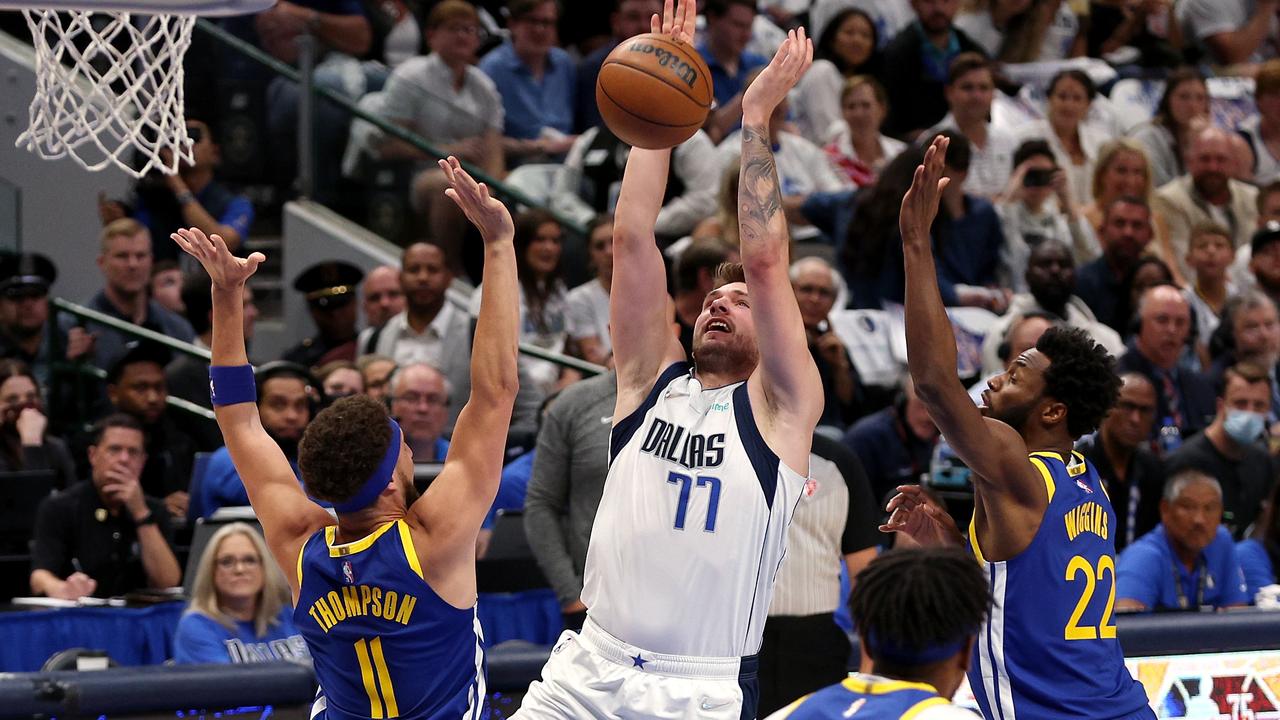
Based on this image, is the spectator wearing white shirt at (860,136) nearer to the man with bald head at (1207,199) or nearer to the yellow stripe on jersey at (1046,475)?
the man with bald head at (1207,199)

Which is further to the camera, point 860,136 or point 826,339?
point 860,136

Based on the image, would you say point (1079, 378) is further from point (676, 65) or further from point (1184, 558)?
point (1184, 558)

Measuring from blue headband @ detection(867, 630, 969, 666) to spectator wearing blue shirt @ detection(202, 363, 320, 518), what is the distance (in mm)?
4926

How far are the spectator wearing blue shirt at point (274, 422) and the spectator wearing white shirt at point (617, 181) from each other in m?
3.09

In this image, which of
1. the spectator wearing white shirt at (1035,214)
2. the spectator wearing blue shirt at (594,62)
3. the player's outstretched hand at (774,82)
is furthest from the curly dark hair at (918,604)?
the spectator wearing blue shirt at (594,62)

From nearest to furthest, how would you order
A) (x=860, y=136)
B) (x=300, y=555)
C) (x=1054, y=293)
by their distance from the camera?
(x=300, y=555), (x=1054, y=293), (x=860, y=136)

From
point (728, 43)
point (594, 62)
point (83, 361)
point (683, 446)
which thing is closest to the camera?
point (683, 446)

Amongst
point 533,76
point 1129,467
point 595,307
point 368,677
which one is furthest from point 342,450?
point 533,76

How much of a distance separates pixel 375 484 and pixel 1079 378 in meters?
2.09

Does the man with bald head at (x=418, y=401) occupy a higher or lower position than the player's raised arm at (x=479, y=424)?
higher

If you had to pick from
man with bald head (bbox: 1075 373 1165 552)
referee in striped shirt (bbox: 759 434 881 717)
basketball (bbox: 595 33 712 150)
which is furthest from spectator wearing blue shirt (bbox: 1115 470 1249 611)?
basketball (bbox: 595 33 712 150)

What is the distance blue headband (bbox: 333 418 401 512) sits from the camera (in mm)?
4414

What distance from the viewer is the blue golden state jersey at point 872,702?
3.32 metres

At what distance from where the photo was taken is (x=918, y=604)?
3.42 metres
